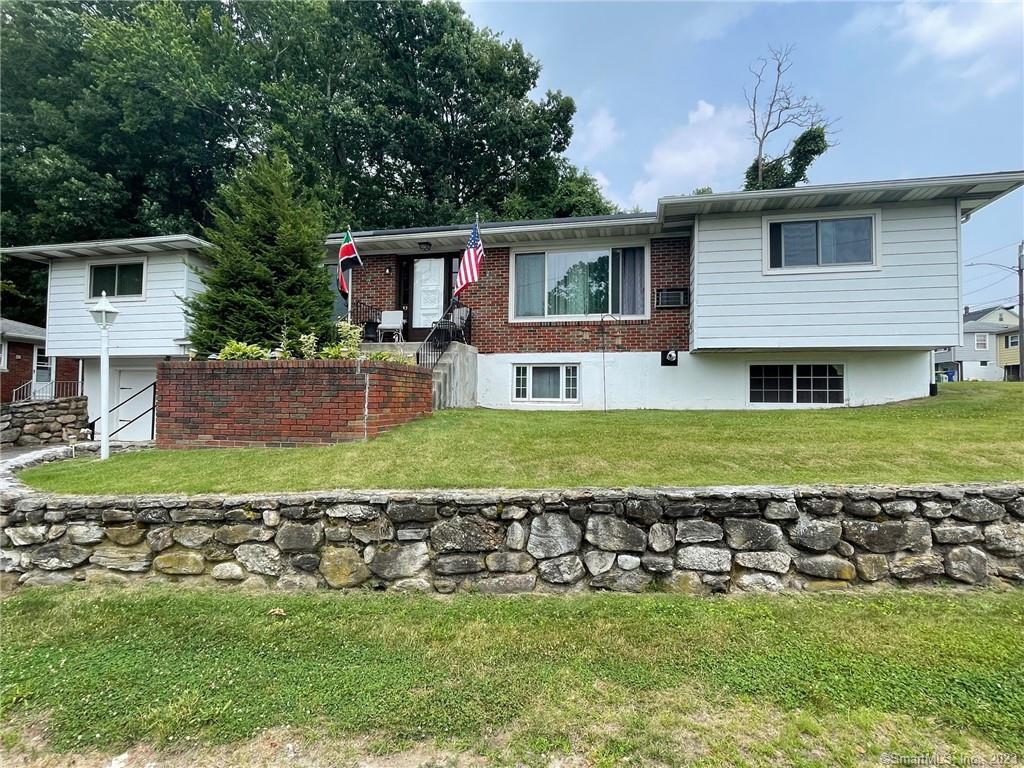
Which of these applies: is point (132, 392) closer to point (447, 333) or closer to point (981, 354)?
point (447, 333)

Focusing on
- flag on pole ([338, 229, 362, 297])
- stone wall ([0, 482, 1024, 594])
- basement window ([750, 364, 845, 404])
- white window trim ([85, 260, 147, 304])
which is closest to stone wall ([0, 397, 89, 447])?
white window trim ([85, 260, 147, 304])

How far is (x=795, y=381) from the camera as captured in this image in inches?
369

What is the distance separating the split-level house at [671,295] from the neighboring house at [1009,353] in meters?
35.6

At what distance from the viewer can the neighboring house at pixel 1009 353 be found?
33.0 metres

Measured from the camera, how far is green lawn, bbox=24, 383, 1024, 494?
163 inches

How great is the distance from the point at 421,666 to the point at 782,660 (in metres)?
2.03

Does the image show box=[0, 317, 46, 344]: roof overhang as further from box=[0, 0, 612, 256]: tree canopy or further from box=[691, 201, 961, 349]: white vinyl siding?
box=[691, 201, 961, 349]: white vinyl siding

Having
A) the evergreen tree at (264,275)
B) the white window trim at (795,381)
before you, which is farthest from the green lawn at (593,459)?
the evergreen tree at (264,275)

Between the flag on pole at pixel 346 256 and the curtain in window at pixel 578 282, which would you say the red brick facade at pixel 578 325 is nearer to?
the curtain in window at pixel 578 282

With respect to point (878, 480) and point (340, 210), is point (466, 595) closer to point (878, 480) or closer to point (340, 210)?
point (878, 480)

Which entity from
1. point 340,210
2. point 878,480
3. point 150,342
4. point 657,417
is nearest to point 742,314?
point 657,417

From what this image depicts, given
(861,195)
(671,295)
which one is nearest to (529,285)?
(671,295)

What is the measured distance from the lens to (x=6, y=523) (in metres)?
3.88

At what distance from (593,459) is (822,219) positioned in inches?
281
